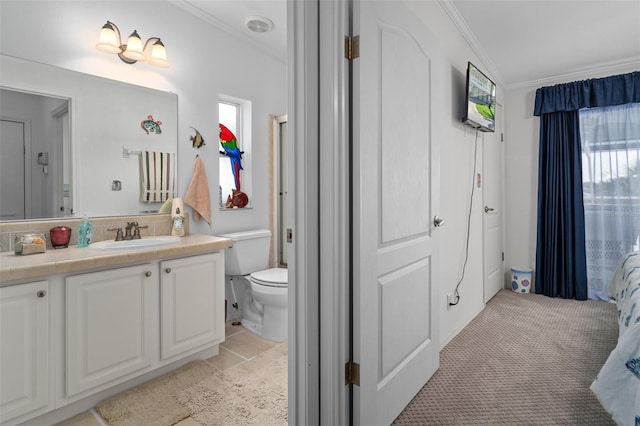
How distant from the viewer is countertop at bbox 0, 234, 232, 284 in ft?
4.99

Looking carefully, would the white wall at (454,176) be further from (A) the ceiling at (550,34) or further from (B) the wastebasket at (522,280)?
(B) the wastebasket at (522,280)

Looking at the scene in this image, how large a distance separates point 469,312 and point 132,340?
257 cm

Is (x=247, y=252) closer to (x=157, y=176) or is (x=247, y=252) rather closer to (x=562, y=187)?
(x=157, y=176)

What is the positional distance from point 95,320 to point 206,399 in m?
0.71

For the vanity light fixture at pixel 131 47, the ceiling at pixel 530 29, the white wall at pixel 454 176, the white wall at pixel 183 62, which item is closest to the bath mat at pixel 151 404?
the white wall at pixel 183 62

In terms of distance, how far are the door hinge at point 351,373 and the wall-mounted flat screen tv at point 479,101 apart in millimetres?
2019

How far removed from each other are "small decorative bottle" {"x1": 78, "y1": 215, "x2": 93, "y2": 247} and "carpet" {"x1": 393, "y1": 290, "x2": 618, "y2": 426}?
1.99 metres

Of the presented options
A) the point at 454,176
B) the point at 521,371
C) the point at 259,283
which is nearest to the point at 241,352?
the point at 259,283

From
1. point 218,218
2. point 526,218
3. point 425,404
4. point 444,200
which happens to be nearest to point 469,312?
point 444,200

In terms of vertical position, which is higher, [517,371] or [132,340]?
[132,340]

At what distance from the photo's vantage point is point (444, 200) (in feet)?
8.06

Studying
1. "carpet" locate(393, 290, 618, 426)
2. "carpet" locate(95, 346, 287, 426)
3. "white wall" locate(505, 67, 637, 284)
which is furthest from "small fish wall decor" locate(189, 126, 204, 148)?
"white wall" locate(505, 67, 637, 284)

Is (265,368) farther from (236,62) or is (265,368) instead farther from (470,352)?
(236,62)

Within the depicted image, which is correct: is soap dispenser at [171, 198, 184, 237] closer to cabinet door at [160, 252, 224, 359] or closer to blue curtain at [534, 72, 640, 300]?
cabinet door at [160, 252, 224, 359]
